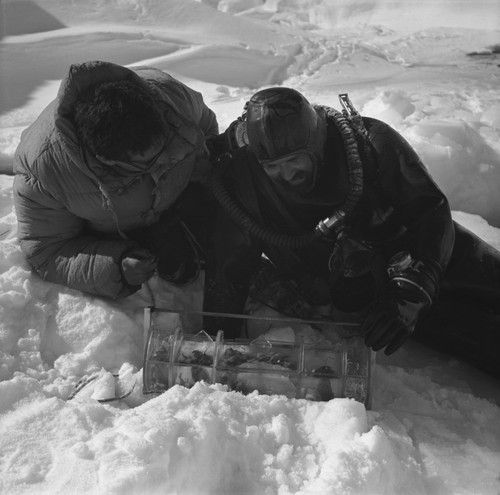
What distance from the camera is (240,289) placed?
2049 millimetres

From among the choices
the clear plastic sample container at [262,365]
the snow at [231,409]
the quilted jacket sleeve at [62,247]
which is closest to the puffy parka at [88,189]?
the quilted jacket sleeve at [62,247]

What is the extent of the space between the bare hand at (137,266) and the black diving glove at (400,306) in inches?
28.8

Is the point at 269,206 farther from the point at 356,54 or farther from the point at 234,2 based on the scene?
the point at 234,2

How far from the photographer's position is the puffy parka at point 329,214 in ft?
5.76

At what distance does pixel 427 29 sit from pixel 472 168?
3262mm

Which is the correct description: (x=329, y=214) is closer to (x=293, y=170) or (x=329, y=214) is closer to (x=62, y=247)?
(x=293, y=170)

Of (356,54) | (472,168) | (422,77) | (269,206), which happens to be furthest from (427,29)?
(269,206)

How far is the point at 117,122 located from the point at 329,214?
0.72 meters

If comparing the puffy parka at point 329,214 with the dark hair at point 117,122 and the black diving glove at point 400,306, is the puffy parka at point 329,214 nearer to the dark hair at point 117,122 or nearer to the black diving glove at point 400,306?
the black diving glove at point 400,306

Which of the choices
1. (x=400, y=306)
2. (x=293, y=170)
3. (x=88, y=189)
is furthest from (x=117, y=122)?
(x=400, y=306)

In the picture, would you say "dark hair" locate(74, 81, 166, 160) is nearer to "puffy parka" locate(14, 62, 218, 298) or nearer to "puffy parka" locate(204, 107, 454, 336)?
"puffy parka" locate(14, 62, 218, 298)

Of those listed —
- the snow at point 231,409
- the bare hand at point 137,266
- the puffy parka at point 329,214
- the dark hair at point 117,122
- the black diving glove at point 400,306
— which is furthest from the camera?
the bare hand at point 137,266

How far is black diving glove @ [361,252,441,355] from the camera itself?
1.65 meters

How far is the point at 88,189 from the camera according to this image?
1.83m
